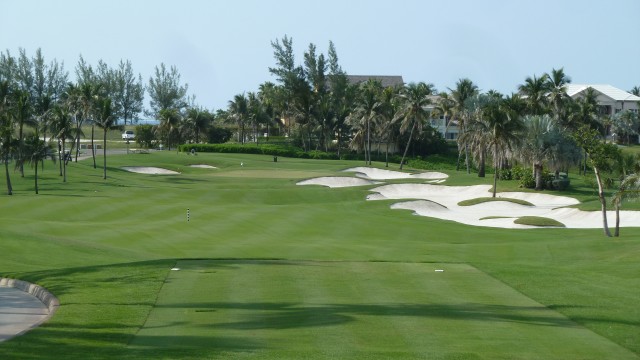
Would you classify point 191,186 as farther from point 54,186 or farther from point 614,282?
point 614,282

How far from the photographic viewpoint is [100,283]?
21.5 m

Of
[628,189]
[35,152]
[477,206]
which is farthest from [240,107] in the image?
[628,189]

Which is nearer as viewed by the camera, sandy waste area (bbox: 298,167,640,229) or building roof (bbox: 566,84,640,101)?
sandy waste area (bbox: 298,167,640,229)

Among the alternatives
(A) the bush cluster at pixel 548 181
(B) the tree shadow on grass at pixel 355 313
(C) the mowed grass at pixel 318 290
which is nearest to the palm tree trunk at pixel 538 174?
(A) the bush cluster at pixel 548 181

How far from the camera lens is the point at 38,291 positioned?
20.3 metres

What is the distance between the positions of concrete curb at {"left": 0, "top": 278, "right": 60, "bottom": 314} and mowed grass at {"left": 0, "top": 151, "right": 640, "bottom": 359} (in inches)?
10.4

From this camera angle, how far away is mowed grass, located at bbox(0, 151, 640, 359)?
15.3m

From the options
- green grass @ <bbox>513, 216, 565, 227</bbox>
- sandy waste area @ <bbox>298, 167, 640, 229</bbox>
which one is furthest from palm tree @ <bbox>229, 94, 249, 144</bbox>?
green grass @ <bbox>513, 216, 565, 227</bbox>

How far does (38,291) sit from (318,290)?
6716mm

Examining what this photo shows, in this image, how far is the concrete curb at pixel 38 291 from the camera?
18761 millimetres

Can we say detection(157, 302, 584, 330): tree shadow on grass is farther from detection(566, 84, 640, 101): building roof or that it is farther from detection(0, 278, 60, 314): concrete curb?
detection(566, 84, 640, 101): building roof

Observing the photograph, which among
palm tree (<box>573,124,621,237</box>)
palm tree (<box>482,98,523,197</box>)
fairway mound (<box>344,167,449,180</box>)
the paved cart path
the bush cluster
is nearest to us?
the paved cart path

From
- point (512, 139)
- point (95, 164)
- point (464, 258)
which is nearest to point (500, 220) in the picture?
point (512, 139)

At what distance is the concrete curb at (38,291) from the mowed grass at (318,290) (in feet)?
0.87
